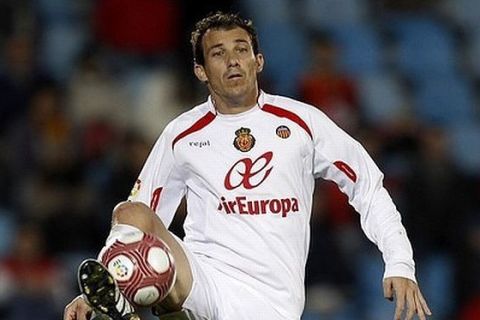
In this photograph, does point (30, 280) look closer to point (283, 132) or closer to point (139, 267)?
point (283, 132)

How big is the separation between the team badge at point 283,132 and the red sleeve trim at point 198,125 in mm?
309

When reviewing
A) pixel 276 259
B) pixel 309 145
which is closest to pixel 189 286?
pixel 276 259

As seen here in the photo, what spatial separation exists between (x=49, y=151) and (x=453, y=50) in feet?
11.4

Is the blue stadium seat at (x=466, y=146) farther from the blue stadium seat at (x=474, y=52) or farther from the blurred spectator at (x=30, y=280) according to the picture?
the blurred spectator at (x=30, y=280)

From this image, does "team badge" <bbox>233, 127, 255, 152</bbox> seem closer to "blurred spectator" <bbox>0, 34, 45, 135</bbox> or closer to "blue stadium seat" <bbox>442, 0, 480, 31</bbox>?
"blurred spectator" <bbox>0, 34, 45, 135</bbox>

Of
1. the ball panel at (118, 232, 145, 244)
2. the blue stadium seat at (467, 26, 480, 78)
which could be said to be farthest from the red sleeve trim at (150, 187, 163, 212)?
the blue stadium seat at (467, 26, 480, 78)

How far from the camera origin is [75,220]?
29.7 feet

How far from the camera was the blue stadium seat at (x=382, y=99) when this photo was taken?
397 inches

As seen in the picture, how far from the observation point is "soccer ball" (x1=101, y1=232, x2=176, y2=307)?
511 cm

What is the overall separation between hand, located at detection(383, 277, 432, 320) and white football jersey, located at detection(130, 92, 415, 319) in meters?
0.37

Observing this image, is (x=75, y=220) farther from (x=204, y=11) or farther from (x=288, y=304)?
(x=288, y=304)

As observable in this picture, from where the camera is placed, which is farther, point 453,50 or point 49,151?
point 453,50

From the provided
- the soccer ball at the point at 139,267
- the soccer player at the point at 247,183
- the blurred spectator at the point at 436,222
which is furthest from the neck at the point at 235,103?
the blurred spectator at the point at 436,222

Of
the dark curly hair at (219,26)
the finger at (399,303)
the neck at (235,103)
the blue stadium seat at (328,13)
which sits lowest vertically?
the finger at (399,303)
